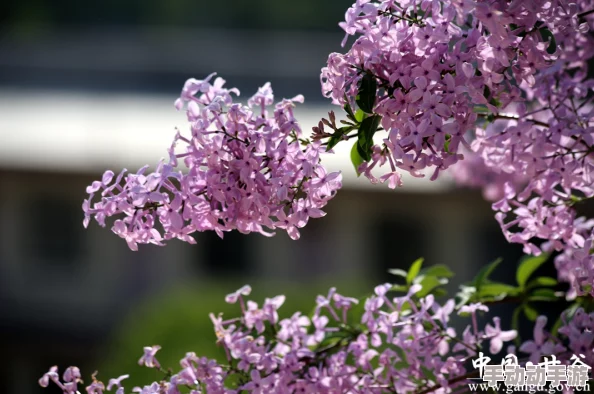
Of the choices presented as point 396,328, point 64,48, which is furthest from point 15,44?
point 396,328

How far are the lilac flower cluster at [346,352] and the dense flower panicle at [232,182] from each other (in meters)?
0.17

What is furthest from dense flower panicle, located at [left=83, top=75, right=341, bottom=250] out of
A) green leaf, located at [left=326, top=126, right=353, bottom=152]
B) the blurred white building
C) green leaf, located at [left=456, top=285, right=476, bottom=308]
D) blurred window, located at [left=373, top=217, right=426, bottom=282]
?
blurred window, located at [left=373, top=217, right=426, bottom=282]

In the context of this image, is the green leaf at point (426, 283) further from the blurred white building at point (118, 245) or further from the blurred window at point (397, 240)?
the blurred window at point (397, 240)

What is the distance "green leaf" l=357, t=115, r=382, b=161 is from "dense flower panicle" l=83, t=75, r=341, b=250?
0.03m

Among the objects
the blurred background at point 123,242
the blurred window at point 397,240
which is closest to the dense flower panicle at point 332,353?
the blurred background at point 123,242

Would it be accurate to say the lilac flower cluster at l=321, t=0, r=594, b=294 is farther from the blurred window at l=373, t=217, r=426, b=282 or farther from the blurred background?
the blurred window at l=373, t=217, r=426, b=282

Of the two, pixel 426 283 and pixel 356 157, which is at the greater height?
pixel 356 157

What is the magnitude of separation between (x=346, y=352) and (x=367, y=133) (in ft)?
0.91

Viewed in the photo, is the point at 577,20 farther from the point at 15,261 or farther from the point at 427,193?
the point at 15,261

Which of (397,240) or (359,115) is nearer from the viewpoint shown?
(359,115)

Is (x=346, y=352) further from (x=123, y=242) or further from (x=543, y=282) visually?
(x=123, y=242)

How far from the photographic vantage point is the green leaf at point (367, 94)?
0.81 metres

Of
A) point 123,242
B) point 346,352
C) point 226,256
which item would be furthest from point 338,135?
point 226,256

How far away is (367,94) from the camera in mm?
813
